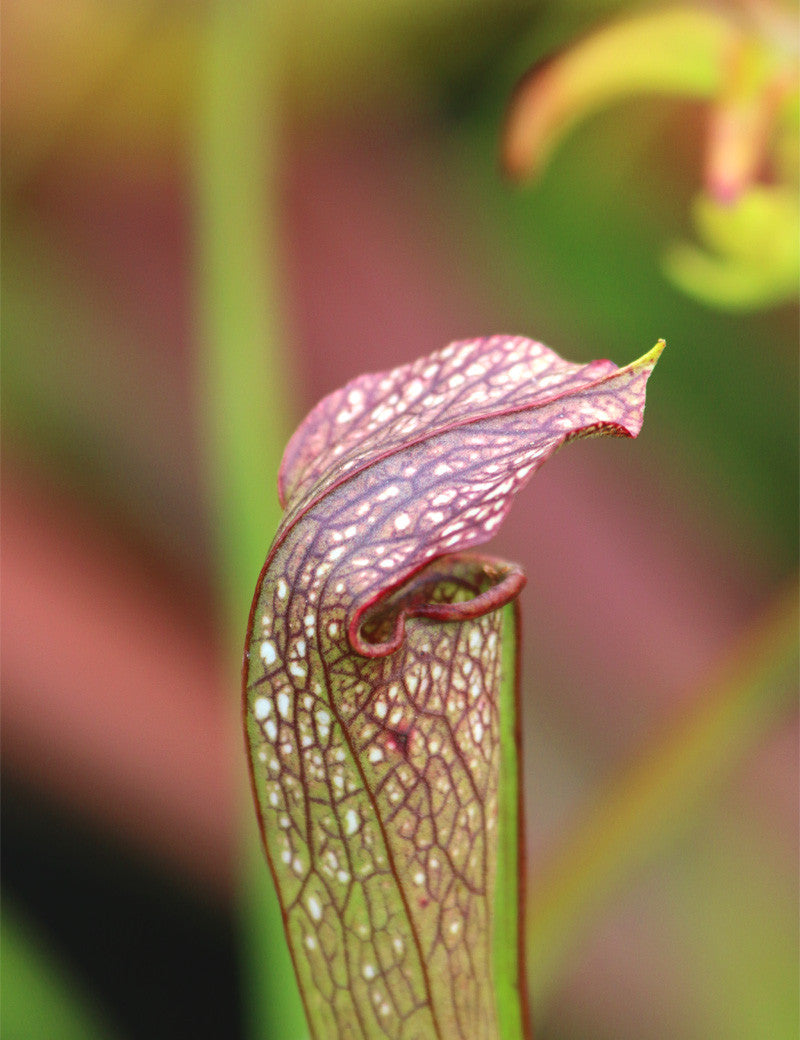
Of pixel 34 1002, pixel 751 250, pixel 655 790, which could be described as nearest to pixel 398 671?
pixel 655 790

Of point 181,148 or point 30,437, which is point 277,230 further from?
point 30,437

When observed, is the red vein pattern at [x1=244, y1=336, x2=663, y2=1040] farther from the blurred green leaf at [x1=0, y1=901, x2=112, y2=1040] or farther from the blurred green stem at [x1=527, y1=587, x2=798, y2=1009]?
the blurred green leaf at [x1=0, y1=901, x2=112, y2=1040]

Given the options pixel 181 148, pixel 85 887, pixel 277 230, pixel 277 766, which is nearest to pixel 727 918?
pixel 85 887

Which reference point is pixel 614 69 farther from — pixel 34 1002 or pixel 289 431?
pixel 34 1002

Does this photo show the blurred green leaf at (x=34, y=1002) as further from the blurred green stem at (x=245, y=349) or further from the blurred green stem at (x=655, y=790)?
the blurred green stem at (x=655, y=790)

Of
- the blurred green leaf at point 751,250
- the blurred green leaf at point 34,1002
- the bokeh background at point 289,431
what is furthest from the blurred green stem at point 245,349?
the blurred green leaf at point 751,250

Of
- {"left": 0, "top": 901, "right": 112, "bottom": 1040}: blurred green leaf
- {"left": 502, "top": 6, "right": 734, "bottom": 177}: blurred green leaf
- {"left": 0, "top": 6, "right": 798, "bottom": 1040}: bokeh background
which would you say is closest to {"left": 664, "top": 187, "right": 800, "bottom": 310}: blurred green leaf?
{"left": 502, "top": 6, "right": 734, "bottom": 177}: blurred green leaf

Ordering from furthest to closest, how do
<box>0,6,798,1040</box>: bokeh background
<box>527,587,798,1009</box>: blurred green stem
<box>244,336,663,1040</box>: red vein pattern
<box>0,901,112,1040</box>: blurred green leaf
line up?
<box>0,6,798,1040</box>: bokeh background → <box>0,901,112,1040</box>: blurred green leaf → <box>527,587,798,1009</box>: blurred green stem → <box>244,336,663,1040</box>: red vein pattern
